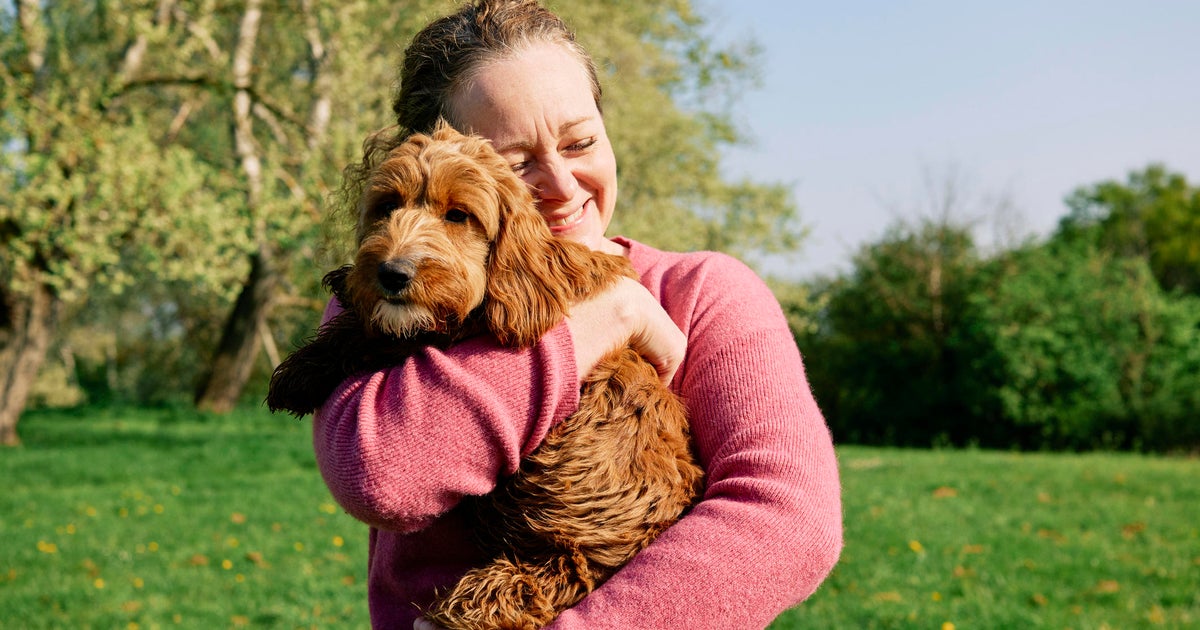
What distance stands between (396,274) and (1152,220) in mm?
62882

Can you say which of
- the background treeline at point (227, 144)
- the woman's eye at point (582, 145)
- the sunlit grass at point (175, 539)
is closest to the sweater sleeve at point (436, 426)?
the woman's eye at point (582, 145)

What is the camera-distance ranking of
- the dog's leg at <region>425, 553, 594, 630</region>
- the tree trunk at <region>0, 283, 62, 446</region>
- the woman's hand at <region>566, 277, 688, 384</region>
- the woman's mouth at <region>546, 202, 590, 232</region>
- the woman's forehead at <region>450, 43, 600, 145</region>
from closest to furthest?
the dog's leg at <region>425, 553, 594, 630</region> → the woman's hand at <region>566, 277, 688, 384</region> → the woman's forehead at <region>450, 43, 600, 145</region> → the woman's mouth at <region>546, 202, 590, 232</region> → the tree trunk at <region>0, 283, 62, 446</region>

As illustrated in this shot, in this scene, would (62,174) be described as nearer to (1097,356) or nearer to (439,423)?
(439,423)

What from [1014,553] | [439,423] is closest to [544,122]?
[439,423]

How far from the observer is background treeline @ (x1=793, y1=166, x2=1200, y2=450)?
25.8 metres

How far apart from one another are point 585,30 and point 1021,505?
11.6m

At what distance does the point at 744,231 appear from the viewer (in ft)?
84.2

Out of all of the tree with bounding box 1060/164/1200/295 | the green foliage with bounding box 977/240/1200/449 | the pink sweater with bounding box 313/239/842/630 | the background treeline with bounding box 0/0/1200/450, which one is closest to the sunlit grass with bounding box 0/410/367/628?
the background treeline with bounding box 0/0/1200/450

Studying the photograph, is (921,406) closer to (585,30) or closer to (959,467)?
(959,467)

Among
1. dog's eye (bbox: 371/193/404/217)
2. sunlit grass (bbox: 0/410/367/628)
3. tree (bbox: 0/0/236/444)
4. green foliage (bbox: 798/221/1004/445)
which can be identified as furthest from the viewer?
green foliage (bbox: 798/221/1004/445)

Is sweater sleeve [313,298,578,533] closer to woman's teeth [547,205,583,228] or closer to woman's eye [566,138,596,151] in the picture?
woman's teeth [547,205,583,228]

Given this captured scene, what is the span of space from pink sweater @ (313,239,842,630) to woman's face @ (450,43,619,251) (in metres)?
0.49

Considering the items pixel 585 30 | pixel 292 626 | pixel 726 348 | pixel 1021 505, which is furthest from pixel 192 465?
pixel 726 348

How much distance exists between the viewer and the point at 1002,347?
26859 mm
